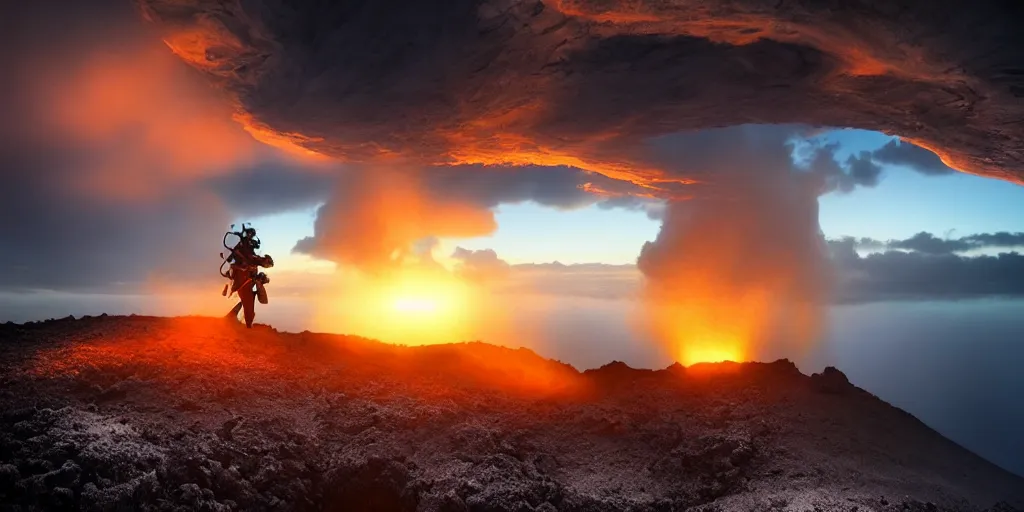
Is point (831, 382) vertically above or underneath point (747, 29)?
underneath

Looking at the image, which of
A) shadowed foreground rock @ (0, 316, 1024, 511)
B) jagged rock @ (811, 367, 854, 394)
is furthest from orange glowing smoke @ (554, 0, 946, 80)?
jagged rock @ (811, 367, 854, 394)

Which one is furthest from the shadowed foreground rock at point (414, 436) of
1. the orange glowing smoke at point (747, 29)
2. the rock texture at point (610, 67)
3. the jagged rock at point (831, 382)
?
the orange glowing smoke at point (747, 29)

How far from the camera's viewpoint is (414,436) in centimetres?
982

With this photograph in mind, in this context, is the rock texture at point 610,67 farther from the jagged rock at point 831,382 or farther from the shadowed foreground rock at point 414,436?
the shadowed foreground rock at point 414,436

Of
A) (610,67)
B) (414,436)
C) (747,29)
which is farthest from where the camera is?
(610,67)

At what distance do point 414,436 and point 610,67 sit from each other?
8.47 m

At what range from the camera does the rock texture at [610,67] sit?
831 centimetres

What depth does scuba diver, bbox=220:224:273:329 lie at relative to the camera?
1391cm

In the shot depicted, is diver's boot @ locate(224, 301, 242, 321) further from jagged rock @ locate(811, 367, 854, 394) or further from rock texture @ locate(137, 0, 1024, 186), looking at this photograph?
jagged rock @ locate(811, 367, 854, 394)

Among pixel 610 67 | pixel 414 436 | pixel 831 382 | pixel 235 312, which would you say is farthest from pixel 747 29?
pixel 235 312

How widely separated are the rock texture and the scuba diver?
3.05 metres

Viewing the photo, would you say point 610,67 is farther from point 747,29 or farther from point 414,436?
point 414,436

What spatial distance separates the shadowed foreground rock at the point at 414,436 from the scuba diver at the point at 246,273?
3.40 feet

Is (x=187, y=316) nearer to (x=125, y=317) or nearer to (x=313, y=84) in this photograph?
(x=125, y=317)
